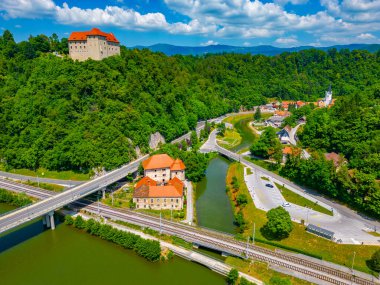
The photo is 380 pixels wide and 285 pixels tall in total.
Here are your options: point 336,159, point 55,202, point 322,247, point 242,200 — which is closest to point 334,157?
point 336,159

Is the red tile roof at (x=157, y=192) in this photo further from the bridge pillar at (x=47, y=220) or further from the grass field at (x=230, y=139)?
the grass field at (x=230, y=139)

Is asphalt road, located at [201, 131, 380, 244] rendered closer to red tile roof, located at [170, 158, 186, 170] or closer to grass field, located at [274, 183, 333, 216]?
grass field, located at [274, 183, 333, 216]

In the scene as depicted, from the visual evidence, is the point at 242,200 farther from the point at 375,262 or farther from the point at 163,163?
the point at 375,262

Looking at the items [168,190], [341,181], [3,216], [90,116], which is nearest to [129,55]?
[90,116]

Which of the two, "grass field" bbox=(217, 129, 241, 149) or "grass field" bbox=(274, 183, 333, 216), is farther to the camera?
"grass field" bbox=(217, 129, 241, 149)

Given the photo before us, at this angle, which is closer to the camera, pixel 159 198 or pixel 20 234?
pixel 20 234

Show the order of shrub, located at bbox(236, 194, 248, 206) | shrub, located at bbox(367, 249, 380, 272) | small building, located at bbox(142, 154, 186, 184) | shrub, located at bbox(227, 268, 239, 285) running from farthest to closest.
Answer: small building, located at bbox(142, 154, 186, 184), shrub, located at bbox(236, 194, 248, 206), shrub, located at bbox(367, 249, 380, 272), shrub, located at bbox(227, 268, 239, 285)

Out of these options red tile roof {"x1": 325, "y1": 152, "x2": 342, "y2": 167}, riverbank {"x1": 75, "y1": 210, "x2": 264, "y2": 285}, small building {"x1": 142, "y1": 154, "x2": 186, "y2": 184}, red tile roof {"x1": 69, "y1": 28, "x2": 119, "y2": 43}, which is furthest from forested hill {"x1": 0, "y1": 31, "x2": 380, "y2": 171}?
red tile roof {"x1": 325, "y1": 152, "x2": 342, "y2": 167}
